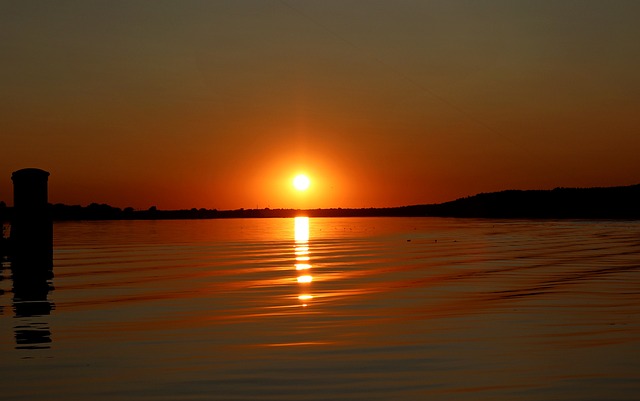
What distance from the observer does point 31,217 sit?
115 feet

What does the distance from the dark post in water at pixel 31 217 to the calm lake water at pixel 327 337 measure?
566 centimetres

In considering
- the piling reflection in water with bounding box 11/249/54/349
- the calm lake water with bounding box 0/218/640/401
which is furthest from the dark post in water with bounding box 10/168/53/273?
the calm lake water with bounding box 0/218/640/401

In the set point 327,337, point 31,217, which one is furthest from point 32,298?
point 31,217

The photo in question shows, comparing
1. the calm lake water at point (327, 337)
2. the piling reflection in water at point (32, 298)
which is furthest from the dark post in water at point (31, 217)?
the calm lake water at point (327, 337)

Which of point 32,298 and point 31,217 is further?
point 31,217

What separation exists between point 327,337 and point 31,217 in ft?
77.2

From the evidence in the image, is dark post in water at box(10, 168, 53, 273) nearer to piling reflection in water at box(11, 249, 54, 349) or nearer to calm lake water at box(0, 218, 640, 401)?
piling reflection in water at box(11, 249, 54, 349)

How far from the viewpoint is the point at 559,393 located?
36.2 ft

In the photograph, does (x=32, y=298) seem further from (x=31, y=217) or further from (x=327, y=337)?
(x=31, y=217)

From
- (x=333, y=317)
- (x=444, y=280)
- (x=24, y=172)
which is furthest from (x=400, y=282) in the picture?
(x=24, y=172)

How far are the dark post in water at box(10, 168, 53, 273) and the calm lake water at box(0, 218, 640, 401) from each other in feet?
18.6

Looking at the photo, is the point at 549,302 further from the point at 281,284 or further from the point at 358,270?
the point at 358,270

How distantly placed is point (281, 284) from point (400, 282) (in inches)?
164

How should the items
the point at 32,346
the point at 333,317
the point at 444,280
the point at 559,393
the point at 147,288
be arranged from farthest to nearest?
the point at 444,280 → the point at 147,288 → the point at 333,317 → the point at 32,346 → the point at 559,393
